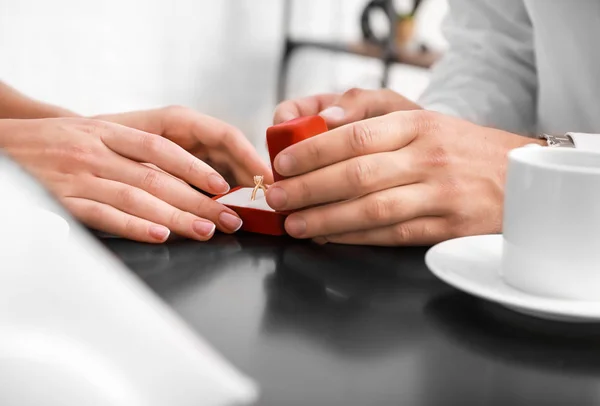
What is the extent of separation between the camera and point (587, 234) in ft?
1.48

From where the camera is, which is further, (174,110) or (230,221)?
(174,110)

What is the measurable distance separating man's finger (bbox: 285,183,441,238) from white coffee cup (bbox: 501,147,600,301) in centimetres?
15

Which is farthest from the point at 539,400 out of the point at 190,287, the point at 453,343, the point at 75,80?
the point at 75,80

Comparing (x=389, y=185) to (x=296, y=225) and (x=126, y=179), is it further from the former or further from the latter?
(x=126, y=179)

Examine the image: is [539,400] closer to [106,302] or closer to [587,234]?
[587,234]

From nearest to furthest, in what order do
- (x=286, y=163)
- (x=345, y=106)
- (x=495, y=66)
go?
(x=286, y=163) < (x=345, y=106) < (x=495, y=66)

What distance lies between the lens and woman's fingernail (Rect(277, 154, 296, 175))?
0.60 meters

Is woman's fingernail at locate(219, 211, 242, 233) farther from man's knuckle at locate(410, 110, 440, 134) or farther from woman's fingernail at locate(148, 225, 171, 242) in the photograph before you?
man's knuckle at locate(410, 110, 440, 134)

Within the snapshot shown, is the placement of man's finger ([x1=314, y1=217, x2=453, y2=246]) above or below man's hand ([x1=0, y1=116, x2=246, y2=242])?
below

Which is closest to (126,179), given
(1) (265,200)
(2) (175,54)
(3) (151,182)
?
(3) (151,182)

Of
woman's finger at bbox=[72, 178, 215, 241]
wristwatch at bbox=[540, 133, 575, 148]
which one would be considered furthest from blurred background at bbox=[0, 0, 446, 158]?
woman's finger at bbox=[72, 178, 215, 241]

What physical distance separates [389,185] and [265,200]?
4.5 inches

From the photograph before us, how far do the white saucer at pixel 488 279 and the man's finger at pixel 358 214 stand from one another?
0.07m

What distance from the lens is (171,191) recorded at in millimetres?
660
